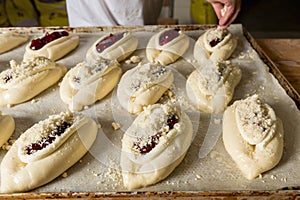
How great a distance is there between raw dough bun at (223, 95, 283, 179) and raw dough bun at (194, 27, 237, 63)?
412 mm

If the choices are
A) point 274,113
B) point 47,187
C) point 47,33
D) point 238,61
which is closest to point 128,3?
point 47,33

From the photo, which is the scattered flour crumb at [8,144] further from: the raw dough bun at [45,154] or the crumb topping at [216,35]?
the crumb topping at [216,35]

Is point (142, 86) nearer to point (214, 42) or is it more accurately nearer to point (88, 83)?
point (88, 83)

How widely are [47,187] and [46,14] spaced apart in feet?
6.57

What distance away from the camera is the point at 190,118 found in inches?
56.4

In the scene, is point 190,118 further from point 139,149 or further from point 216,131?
point 139,149

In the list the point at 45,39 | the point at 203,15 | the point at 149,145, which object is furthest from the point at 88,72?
the point at 203,15

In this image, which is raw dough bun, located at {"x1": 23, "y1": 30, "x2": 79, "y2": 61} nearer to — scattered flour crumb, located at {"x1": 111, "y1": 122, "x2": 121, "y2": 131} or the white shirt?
the white shirt

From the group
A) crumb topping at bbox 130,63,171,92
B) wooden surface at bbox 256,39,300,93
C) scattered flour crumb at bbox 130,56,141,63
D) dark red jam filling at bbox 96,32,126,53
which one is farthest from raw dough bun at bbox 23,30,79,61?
wooden surface at bbox 256,39,300,93

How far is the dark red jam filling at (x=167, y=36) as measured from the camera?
1778mm

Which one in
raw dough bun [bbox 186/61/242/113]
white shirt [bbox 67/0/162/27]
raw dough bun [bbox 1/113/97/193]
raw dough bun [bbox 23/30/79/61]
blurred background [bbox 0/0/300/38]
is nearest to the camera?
raw dough bun [bbox 1/113/97/193]

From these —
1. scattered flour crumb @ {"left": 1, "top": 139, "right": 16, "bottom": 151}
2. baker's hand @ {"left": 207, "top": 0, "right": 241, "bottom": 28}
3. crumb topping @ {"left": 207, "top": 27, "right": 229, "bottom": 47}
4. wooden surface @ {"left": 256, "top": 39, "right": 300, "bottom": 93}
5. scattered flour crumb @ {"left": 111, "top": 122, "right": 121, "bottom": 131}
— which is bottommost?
wooden surface @ {"left": 256, "top": 39, "right": 300, "bottom": 93}

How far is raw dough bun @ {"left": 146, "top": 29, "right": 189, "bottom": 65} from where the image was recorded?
1727 mm

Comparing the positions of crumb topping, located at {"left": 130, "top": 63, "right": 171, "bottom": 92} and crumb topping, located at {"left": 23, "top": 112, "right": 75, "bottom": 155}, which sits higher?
crumb topping, located at {"left": 23, "top": 112, "right": 75, "bottom": 155}
